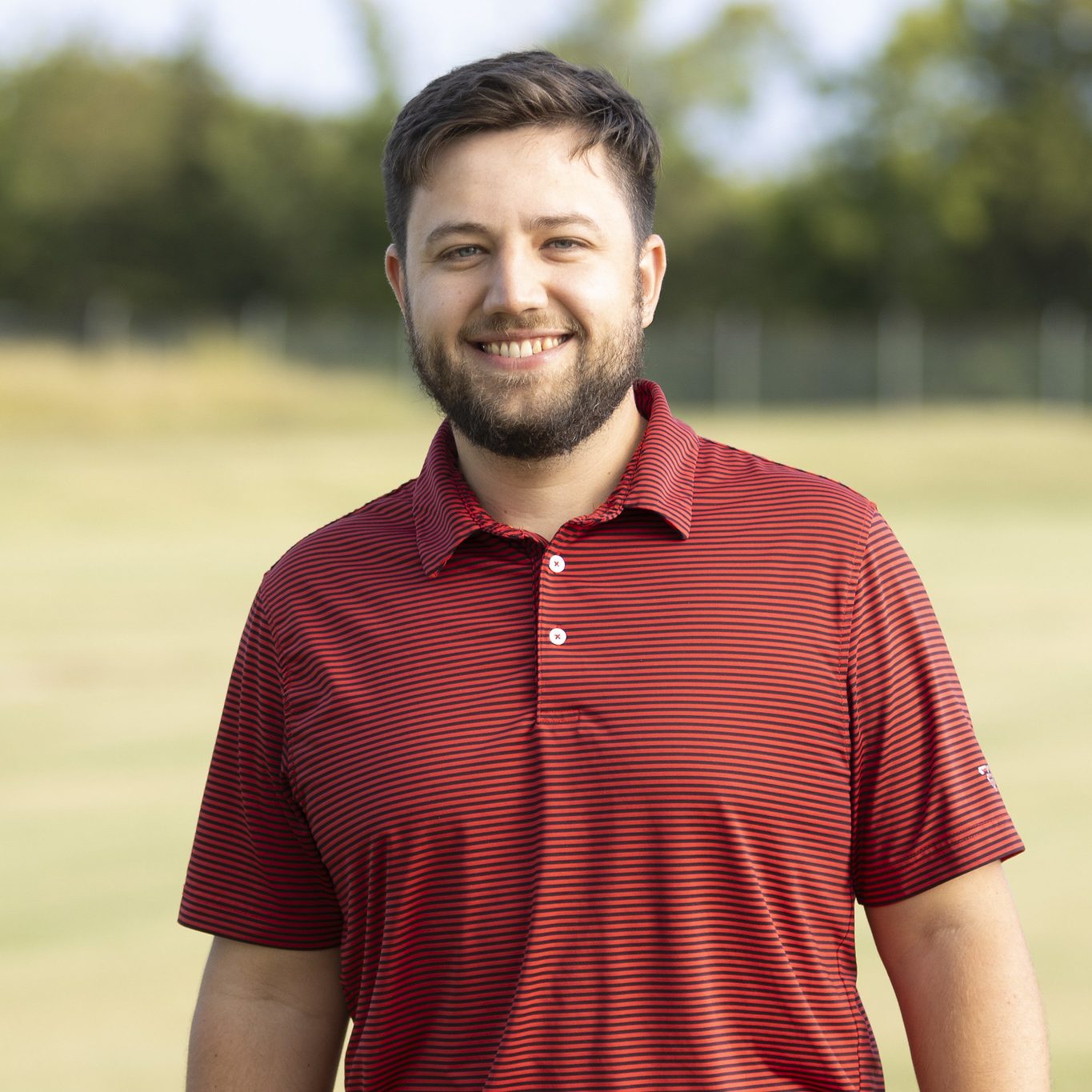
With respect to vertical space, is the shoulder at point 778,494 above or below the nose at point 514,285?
below

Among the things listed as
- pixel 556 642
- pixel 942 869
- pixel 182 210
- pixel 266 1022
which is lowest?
pixel 266 1022

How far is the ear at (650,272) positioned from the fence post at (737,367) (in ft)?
115

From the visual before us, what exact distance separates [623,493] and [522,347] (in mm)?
211

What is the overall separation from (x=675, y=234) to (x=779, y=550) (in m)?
48.6

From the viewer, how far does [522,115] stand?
7.49 feet

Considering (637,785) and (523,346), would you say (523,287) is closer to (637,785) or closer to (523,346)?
(523,346)

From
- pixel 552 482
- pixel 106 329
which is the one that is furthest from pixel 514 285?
pixel 106 329

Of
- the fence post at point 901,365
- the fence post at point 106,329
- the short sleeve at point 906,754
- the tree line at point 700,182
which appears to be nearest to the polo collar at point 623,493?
the short sleeve at point 906,754

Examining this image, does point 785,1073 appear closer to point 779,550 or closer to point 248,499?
point 779,550

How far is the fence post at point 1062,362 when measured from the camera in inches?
1438

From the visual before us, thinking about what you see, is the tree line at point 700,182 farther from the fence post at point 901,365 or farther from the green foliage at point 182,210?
the fence post at point 901,365

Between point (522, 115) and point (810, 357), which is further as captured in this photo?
point (810, 357)

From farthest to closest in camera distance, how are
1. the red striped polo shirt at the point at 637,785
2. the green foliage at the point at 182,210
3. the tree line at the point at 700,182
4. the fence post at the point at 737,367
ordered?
the green foliage at the point at 182,210
the tree line at the point at 700,182
the fence post at the point at 737,367
the red striped polo shirt at the point at 637,785

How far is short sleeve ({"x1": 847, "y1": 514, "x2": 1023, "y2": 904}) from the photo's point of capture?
2.18m
